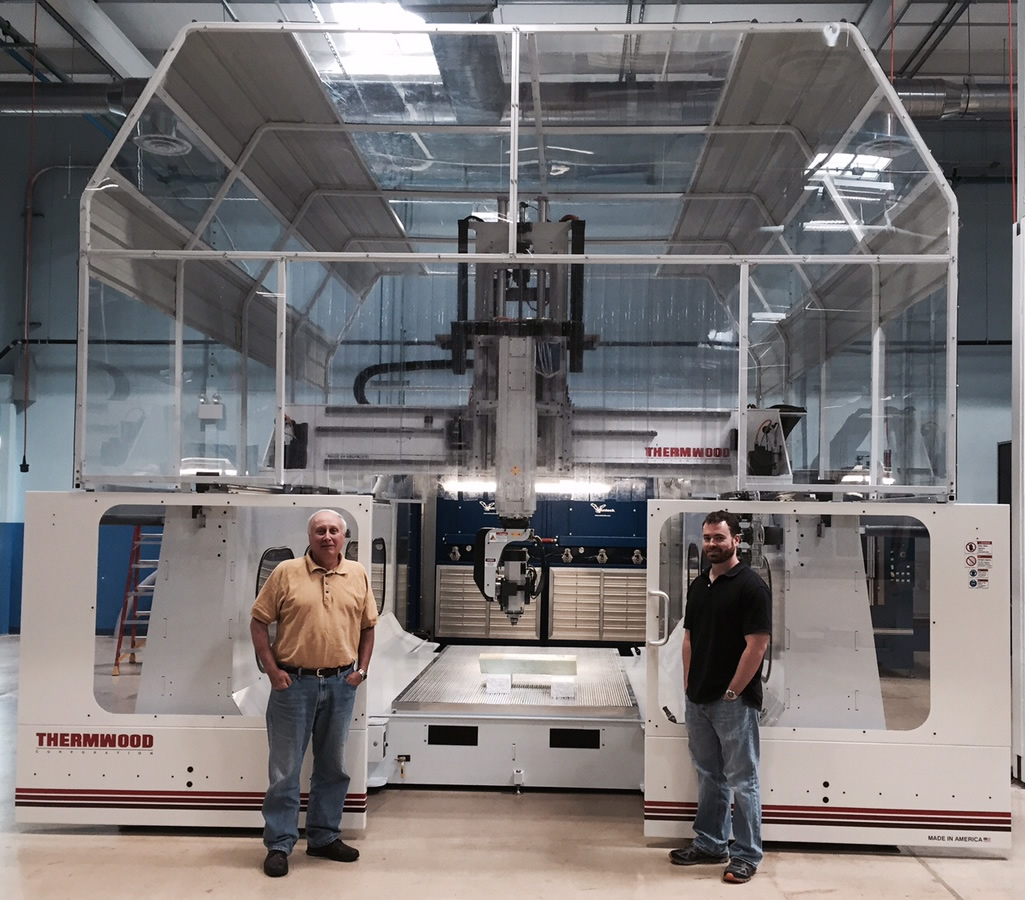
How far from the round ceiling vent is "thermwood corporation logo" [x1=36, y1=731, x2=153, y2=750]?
2852 mm

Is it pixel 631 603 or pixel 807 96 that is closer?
pixel 807 96

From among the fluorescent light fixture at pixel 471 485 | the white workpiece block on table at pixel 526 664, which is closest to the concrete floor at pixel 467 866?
the white workpiece block on table at pixel 526 664

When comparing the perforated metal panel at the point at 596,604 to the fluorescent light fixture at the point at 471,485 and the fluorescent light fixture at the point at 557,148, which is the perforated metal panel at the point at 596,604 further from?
the fluorescent light fixture at the point at 557,148

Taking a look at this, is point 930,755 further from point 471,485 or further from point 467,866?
point 471,485

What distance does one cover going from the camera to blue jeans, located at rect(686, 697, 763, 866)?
155 inches

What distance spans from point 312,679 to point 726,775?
1.80 meters

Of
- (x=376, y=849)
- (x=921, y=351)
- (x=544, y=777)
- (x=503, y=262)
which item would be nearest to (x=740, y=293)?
(x=921, y=351)

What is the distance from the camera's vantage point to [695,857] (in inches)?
160

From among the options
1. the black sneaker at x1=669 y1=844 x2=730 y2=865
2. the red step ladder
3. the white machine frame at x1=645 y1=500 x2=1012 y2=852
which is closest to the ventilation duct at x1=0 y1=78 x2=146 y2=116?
the red step ladder

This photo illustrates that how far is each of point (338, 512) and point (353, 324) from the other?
104 centimetres

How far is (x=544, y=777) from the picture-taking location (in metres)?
4.96

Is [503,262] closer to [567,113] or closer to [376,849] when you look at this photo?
[567,113]

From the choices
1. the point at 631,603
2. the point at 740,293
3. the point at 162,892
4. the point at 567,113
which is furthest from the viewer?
Answer: the point at 631,603

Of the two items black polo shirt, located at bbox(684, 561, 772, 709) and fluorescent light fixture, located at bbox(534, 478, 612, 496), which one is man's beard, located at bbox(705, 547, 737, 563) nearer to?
black polo shirt, located at bbox(684, 561, 772, 709)
